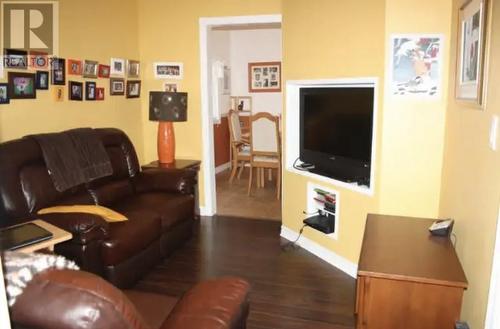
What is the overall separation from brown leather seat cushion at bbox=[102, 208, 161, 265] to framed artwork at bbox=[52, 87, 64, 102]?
3.93 feet

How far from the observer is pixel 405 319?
191 cm

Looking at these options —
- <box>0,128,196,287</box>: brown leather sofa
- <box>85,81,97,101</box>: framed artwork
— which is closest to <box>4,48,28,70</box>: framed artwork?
<box>0,128,196,287</box>: brown leather sofa

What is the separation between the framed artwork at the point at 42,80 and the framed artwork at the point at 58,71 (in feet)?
0.20

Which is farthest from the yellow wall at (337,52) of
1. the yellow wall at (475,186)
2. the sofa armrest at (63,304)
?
the sofa armrest at (63,304)

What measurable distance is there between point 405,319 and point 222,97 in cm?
574

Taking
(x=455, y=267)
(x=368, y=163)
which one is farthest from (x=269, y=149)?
(x=455, y=267)

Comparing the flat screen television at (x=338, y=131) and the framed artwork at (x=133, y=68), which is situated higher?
the framed artwork at (x=133, y=68)

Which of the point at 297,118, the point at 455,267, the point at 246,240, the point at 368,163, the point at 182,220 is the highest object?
the point at 297,118

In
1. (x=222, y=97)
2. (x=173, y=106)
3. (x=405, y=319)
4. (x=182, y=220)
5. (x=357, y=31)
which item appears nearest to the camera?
(x=405, y=319)

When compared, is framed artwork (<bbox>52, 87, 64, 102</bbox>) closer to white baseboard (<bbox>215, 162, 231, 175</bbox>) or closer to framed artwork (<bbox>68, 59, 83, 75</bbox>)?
framed artwork (<bbox>68, 59, 83, 75</bbox>)

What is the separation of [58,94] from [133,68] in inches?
47.3

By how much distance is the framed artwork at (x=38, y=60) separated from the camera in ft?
11.1

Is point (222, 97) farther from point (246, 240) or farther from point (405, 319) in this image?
point (405, 319)

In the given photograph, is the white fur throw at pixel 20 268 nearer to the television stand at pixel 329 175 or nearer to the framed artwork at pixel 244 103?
the television stand at pixel 329 175
